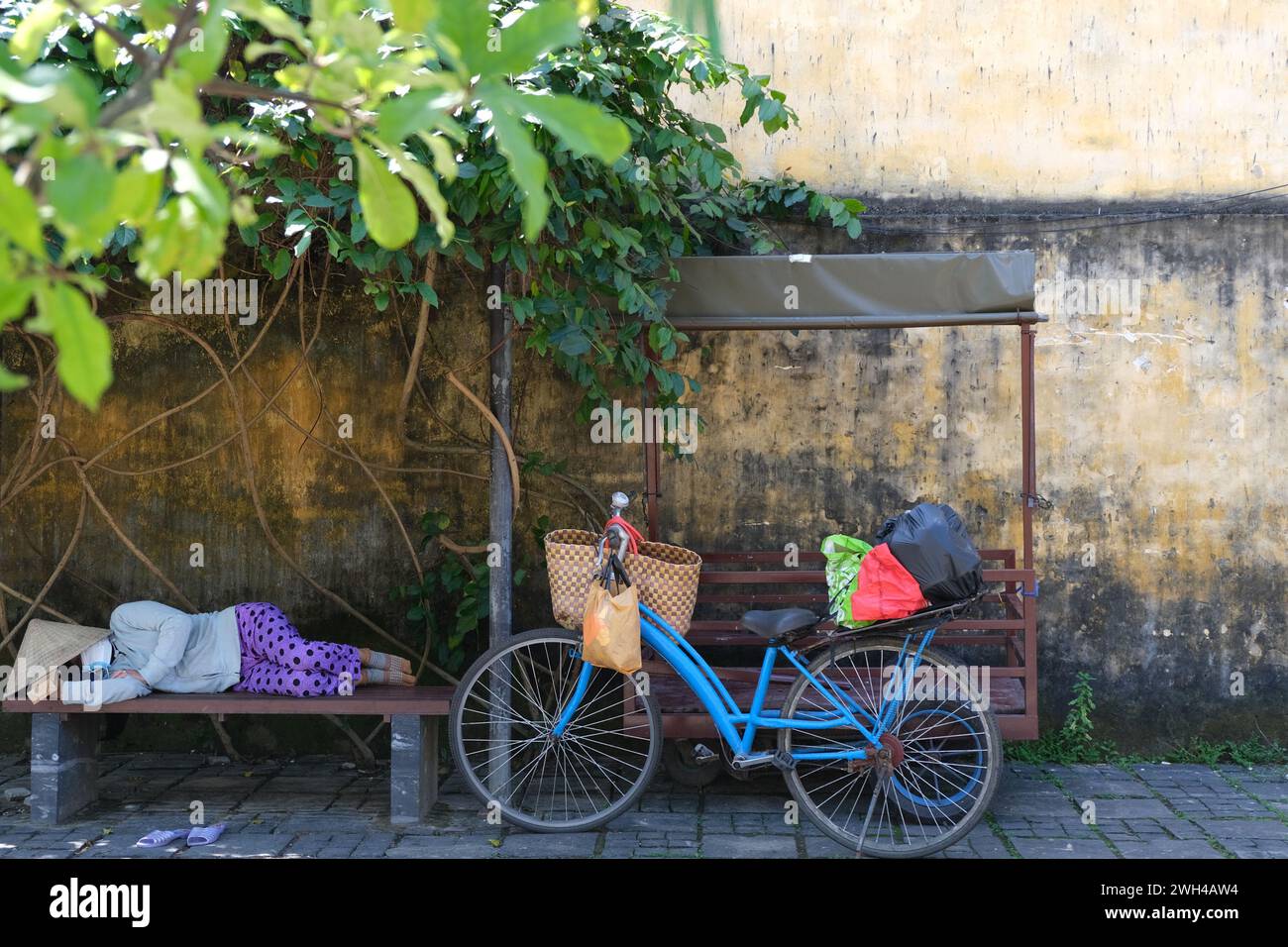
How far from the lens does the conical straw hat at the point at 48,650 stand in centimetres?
536

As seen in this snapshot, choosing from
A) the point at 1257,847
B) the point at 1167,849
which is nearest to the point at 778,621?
the point at 1167,849

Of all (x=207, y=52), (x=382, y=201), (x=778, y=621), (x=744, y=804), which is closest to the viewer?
(x=207, y=52)

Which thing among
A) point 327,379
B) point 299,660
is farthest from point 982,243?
point 299,660

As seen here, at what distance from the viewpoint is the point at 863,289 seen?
544 centimetres

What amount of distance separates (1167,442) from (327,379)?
14.7 ft

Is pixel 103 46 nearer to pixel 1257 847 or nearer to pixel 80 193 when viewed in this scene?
pixel 80 193

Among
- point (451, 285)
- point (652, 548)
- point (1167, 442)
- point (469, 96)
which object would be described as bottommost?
point (652, 548)

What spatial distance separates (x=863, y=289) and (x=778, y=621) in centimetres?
155

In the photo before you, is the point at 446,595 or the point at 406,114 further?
the point at 446,595

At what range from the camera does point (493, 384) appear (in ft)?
18.7

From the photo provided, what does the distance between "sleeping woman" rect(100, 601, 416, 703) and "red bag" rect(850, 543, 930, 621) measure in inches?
91.8

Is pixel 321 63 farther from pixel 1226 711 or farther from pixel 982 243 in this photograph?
pixel 1226 711

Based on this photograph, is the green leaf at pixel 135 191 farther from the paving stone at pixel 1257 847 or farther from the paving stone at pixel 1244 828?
the paving stone at pixel 1244 828

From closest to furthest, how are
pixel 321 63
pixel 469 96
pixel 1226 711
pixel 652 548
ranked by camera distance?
pixel 469 96 < pixel 321 63 < pixel 652 548 < pixel 1226 711
